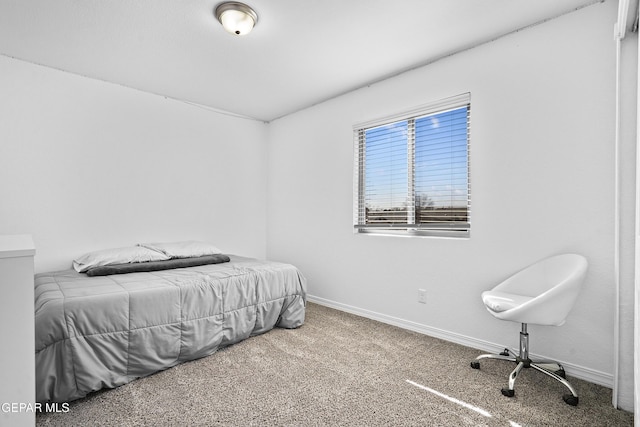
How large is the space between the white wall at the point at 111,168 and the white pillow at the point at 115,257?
0.34 meters

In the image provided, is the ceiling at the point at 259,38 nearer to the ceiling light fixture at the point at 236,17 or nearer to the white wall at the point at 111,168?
the ceiling light fixture at the point at 236,17

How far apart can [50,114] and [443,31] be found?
354cm

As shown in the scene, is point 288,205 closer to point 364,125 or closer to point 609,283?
point 364,125

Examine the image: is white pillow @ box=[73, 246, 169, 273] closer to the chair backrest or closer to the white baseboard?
the white baseboard

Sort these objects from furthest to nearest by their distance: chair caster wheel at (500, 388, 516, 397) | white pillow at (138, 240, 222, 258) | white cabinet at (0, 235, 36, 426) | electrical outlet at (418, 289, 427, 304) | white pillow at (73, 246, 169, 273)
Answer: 1. white pillow at (138, 240, 222, 258)
2. electrical outlet at (418, 289, 427, 304)
3. white pillow at (73, 246, 169, 273)
4. chair caster wheel at (500, 388, 516, 397)
5. white cabinet at (0, 235, 36, 426)

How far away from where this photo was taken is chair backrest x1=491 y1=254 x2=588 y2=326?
1.93 m

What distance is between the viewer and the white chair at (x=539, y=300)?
1934 mm

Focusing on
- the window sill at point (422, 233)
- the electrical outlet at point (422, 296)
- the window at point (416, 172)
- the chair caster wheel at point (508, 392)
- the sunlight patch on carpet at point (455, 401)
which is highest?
the window at point (416, 172)

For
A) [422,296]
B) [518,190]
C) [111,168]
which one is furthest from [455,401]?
[111,168]

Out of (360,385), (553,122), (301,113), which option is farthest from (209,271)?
(553,122)

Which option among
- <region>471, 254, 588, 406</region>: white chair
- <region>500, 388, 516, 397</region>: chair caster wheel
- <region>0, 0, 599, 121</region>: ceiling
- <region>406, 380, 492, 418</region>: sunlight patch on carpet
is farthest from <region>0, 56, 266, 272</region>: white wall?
<region>500, 388, 516, 397</region>: chair caster wheel

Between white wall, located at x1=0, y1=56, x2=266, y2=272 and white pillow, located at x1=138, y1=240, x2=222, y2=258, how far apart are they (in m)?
0.40

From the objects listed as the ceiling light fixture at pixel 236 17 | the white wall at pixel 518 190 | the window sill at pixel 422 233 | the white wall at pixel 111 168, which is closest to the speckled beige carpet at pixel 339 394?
the white wall at pixel 518 190

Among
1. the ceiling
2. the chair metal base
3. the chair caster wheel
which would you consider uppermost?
the ceiling
